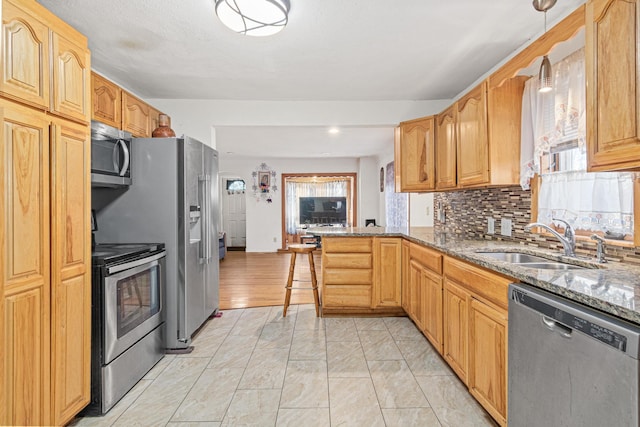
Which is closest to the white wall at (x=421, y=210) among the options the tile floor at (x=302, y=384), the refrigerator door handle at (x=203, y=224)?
the tile floor at (x=302, y=384)

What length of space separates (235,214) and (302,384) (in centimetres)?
710

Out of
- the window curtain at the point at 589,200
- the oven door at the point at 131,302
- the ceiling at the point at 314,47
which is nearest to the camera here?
the window curtain at the point at 589,200

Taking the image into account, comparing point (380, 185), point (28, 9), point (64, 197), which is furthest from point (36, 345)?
point (380, 185)

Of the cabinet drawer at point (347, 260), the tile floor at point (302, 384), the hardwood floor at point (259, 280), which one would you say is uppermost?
the cabinet drawer at point (347, 260)

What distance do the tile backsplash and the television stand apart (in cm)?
484

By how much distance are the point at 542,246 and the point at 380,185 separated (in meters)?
5.44

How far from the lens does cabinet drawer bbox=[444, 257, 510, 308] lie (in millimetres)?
1539

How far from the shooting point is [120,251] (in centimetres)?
210

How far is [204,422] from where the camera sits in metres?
1.75

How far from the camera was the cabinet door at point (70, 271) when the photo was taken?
1.53m

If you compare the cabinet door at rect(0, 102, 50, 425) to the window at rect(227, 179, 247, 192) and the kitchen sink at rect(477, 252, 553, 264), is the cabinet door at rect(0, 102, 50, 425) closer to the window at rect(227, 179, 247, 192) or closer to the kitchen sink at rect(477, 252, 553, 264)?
the kitchen sink at rect(477, 252, 553, 264)

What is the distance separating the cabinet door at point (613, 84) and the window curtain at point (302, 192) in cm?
715

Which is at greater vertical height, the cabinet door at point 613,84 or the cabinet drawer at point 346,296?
the cabinet door at point 613,84

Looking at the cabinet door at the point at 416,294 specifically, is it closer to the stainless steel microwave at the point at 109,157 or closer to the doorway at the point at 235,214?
the stainless steel microwave at the point at 109,157
